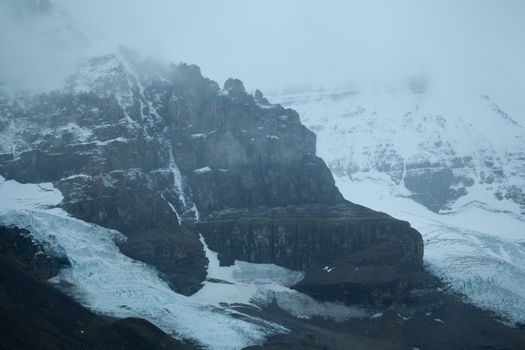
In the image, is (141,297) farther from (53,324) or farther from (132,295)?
(53,324)

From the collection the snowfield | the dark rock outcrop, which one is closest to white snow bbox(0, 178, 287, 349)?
the snowfield

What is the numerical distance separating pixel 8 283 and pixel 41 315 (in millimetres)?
10883

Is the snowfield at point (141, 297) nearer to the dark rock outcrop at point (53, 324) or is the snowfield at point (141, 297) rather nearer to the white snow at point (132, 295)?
the white snow at point (132, 295)

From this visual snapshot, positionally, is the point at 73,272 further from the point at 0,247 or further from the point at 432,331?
the point at 432,331

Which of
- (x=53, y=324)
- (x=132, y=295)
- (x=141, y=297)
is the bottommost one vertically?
(x=141, y=297)

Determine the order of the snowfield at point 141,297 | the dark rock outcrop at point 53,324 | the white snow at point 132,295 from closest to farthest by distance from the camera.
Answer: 1. the dark rock outcrop at point 53,324
2. the white snow at point 132,295
3. the snowfield at point 141,297

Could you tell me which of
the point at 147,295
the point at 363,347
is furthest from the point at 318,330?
the point at 147,295

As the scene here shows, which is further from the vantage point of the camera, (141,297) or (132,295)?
(132,295)

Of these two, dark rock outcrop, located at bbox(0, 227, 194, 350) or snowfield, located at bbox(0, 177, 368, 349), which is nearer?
dark rock outcrop, located at bbox(0, 227, 194, 350)

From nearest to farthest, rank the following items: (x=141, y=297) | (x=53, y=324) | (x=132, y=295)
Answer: (x=53, y=324)
(x=141, y=297)
(x=132, y=295)

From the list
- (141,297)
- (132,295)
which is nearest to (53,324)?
(132,295)

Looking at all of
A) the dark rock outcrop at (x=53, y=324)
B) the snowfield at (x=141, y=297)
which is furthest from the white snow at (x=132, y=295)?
the dark rock outcrop at (x=53, y=324)

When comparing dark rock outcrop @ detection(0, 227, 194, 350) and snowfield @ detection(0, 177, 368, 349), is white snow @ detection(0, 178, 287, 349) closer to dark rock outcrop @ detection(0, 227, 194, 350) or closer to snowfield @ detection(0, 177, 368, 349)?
snowfield @ detection(0, 177, 368, 349)

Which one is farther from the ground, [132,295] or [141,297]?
[132,295]
